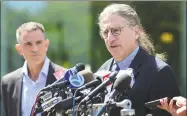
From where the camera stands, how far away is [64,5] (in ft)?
32.7

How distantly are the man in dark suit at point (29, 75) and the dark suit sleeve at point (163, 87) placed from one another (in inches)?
59.8

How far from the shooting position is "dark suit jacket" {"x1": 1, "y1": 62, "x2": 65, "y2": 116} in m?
5.33

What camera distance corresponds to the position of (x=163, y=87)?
13.1 feet

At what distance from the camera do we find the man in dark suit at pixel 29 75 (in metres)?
5.34

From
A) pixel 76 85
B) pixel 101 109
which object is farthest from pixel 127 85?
pixel 76 85

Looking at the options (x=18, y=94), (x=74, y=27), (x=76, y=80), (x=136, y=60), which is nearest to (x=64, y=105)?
(x=76, y=80)

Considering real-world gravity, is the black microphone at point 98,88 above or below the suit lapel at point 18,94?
above

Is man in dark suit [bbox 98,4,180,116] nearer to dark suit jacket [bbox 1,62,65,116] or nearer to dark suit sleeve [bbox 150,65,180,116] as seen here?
dark suit sleeve [bbox 150,65,180,116]

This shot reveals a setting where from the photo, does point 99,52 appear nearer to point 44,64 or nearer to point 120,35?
point 44,64

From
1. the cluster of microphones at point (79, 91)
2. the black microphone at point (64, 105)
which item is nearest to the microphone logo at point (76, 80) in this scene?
the cluster of microphones at point (79, 91)

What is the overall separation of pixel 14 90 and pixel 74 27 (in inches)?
184

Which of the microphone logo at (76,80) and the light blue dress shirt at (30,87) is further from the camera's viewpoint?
the light blue dress shirt at (30,87)

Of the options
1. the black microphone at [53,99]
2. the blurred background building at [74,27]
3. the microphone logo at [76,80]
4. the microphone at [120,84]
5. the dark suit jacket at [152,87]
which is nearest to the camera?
the microphone at [120,84]

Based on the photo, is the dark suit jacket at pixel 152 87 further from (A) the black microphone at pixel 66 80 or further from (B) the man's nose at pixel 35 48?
(B) the man's nose at pixel 35 48
